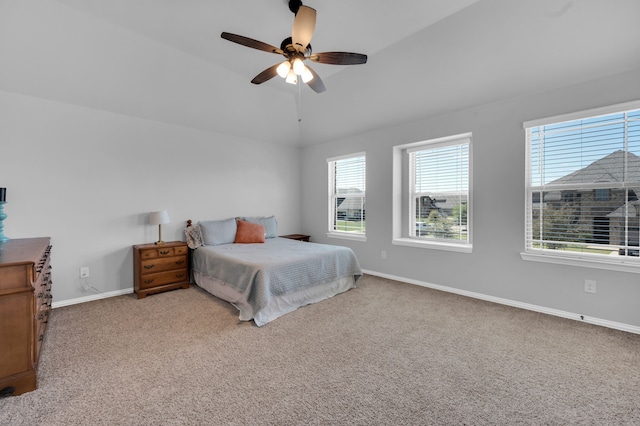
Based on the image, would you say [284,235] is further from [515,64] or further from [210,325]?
[515,64]

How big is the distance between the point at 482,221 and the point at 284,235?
3483mm

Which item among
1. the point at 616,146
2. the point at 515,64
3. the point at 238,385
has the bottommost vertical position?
the point at 238,385

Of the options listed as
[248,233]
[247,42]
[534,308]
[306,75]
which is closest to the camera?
[247,42]

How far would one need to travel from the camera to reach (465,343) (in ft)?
7.92

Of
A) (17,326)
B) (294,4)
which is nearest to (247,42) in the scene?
(294,4)

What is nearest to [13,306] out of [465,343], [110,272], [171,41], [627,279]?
[110,272]

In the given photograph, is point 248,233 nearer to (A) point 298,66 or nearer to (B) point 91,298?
(B) point 91,298

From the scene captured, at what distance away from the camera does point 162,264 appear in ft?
12.3

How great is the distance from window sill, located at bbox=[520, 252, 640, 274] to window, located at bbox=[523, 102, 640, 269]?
2 cm

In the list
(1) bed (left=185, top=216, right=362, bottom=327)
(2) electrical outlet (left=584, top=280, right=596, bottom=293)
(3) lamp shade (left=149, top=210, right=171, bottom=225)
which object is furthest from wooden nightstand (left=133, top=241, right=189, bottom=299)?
(2) electrical outlet (left=584, top=280, right=596, bottom=293)

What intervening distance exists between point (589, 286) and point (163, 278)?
482cm

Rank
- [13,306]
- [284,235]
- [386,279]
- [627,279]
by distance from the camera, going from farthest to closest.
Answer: [284,235]
[386,279]
[627,279]
[13,306]

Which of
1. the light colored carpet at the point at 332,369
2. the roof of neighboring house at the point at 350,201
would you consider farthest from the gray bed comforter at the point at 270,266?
the roof of neighboring house at the point at 350,201

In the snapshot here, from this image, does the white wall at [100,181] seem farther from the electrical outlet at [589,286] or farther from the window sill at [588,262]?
the electrical outlet at [589,286]
